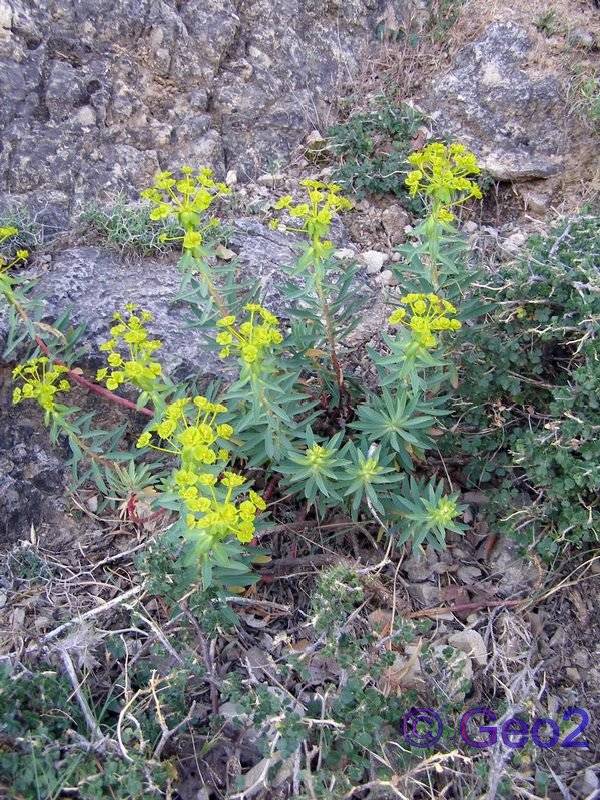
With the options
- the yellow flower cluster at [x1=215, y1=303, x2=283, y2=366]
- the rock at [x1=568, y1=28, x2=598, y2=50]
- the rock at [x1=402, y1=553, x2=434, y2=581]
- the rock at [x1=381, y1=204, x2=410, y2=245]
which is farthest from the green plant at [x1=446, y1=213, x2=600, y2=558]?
the rock at [x1=568, y1=28, x2=598, y2=50]

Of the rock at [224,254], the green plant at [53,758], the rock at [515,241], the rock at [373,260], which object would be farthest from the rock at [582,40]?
the green plant at [53,758]

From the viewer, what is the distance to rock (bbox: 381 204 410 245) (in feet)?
13.5

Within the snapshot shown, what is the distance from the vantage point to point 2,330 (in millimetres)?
3318

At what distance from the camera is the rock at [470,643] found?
2.70 meters

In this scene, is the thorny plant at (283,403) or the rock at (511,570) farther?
the rock at (511,570)

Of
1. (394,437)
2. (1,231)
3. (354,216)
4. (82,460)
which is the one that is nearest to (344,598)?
(394,437)

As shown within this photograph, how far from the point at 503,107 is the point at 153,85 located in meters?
2.14

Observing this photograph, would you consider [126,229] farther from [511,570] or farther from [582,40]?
[582,40]

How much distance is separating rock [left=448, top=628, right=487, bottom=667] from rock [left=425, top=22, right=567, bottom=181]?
276 cm

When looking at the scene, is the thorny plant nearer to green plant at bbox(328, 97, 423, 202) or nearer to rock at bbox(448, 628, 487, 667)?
rock at bbox(448, 628, 487, 667)

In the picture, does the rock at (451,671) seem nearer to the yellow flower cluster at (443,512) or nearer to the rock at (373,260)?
the yellow flower cluster at (443,512)

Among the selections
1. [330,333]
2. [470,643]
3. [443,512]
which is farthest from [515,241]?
[470,643]

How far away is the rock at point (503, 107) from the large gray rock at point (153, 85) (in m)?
0.76

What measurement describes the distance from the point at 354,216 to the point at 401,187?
1.10ft
